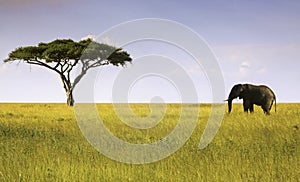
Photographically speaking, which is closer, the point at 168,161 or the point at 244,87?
the point at 168,161

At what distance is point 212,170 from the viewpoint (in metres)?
7.75

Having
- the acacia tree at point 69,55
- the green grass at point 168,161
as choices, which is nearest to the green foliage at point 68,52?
the acacia tree at point 69,55

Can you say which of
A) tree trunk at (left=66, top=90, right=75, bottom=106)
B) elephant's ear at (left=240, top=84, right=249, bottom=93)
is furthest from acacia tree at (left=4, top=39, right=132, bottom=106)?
elephant's ear at (left=240, top=84, right=249, bottom=93)

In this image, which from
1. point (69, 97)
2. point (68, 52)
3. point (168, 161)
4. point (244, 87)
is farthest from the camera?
point (69, 97)

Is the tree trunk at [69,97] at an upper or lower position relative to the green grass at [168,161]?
upper

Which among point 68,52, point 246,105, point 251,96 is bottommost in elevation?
point 246,105

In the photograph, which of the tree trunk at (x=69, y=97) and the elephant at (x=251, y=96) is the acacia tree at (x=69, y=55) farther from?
the elephant at (x=251, y=96)

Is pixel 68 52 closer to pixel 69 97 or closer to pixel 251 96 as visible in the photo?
pixel 69 97

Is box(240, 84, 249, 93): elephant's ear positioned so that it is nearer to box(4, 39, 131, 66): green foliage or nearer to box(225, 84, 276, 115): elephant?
box(225, 84, 276, 115): elephant

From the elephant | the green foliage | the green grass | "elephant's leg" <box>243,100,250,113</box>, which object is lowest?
the green grass

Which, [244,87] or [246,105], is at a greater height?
[244,87]

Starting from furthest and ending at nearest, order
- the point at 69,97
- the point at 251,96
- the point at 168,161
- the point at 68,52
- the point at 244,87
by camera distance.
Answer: the point at 69,97
the point at 68,52
the point at 244,87
the point at 251,96
the point at 168,161

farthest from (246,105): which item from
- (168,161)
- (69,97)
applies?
(69,97)

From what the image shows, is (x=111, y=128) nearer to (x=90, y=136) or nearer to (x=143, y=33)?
(x=90, y=136)
